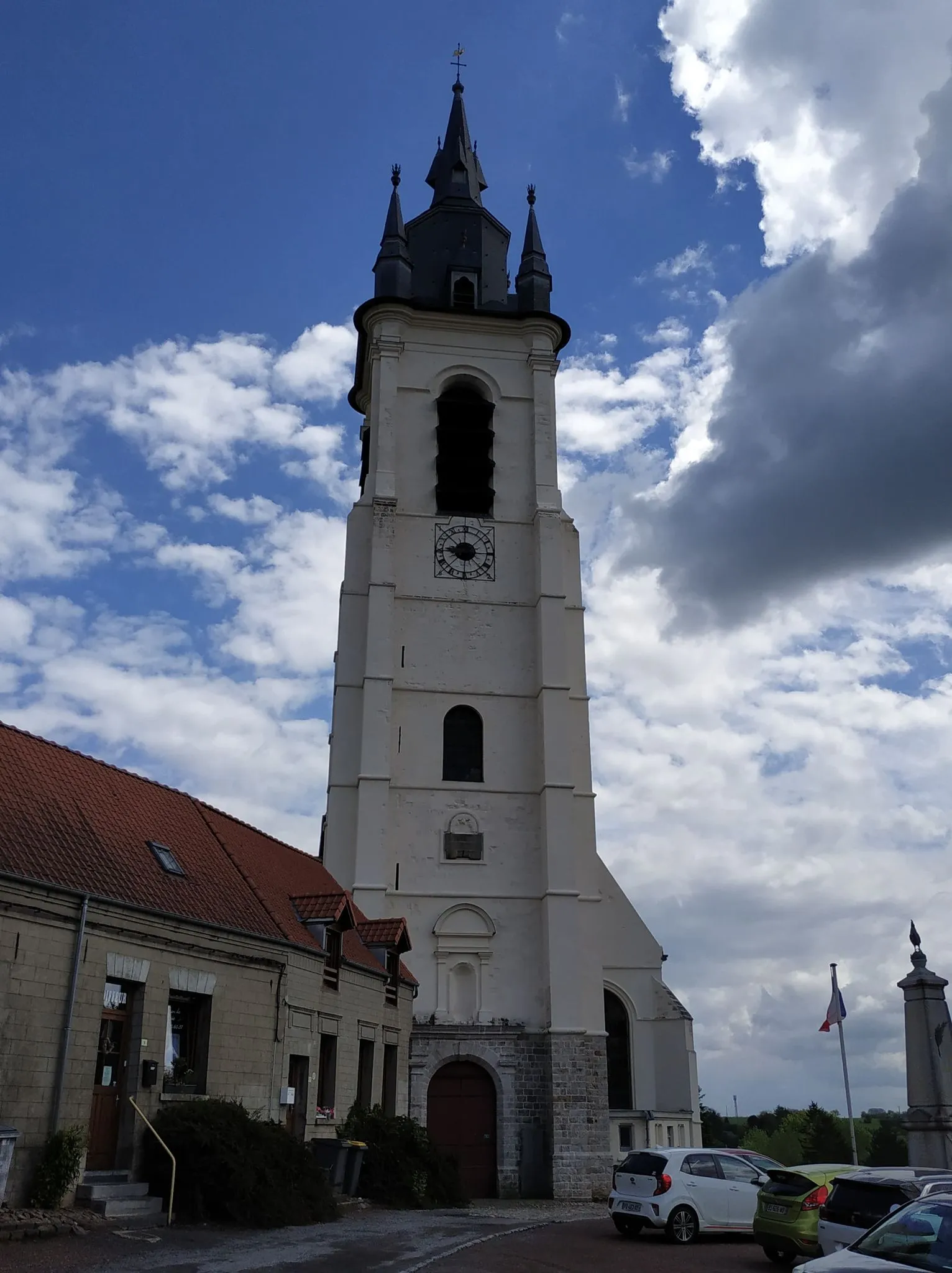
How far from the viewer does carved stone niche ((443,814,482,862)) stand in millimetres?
29906

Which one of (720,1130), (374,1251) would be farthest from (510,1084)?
(720,1130)

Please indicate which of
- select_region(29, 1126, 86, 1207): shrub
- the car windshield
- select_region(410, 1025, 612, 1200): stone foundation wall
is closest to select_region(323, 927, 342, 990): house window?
select_region(29, 1126, 86, 1207): shrub

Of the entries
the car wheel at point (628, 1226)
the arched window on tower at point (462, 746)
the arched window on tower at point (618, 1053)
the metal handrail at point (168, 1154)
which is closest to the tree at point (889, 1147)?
the arched window on tower at point (618, 1053)

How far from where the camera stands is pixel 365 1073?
891 inches

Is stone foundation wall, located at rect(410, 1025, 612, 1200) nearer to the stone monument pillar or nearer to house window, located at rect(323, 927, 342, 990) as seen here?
house window, located at rect(323, 927, 342, 990)

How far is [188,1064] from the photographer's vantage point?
1681 centimetres

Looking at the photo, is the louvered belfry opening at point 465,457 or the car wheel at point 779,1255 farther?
the louvered belfry opening at point 465,457

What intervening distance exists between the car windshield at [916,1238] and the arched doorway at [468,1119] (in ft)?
68.1

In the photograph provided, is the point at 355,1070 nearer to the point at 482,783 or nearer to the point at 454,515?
the point at 482,783

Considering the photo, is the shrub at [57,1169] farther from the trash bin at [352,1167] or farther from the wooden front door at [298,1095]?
the trash bin at [352,1167]

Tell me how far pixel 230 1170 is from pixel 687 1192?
595cm

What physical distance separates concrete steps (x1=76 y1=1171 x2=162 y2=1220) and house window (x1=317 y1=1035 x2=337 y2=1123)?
574 centimetres

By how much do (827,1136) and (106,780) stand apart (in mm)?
70410

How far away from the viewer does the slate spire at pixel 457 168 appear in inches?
1583
